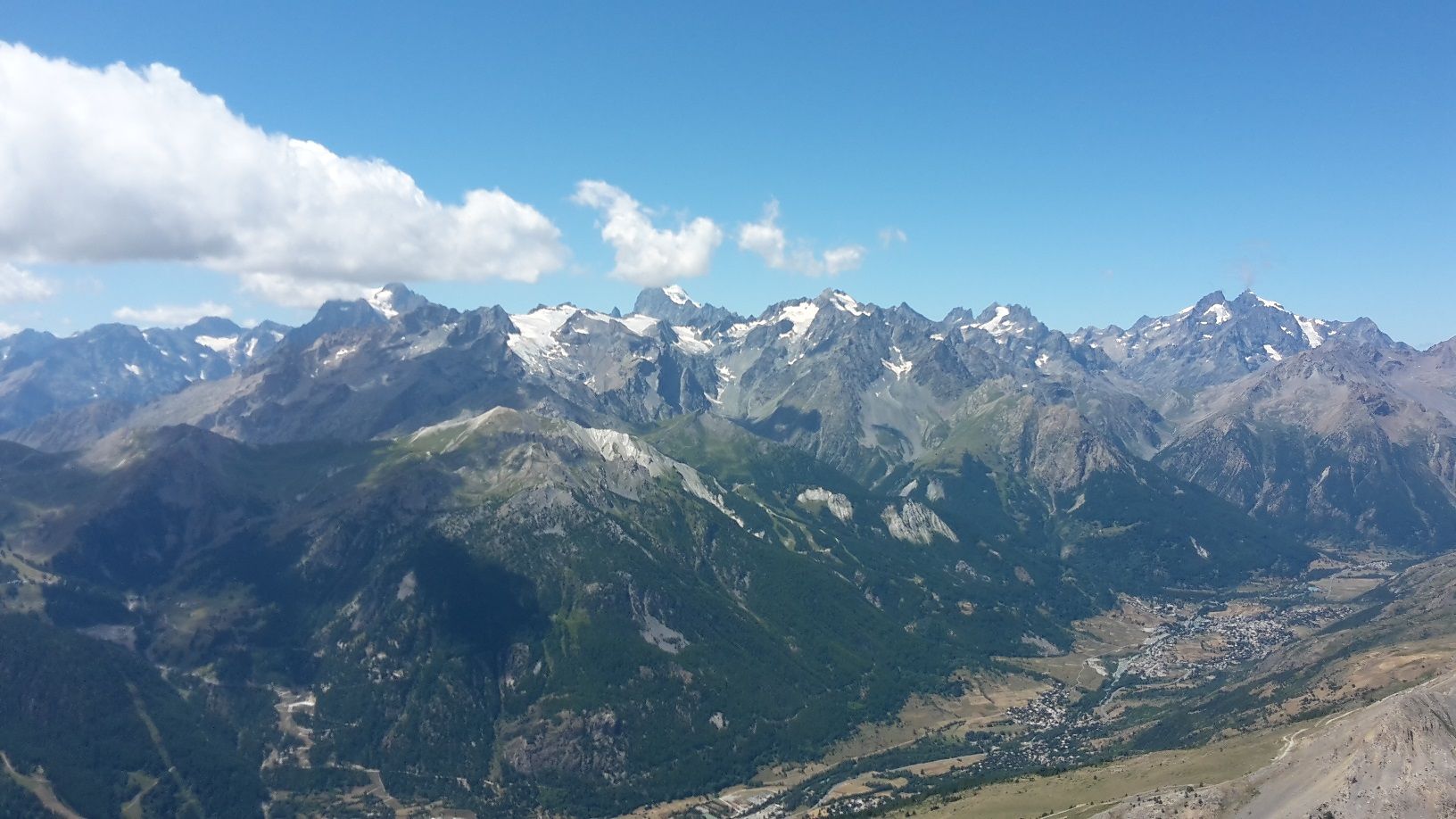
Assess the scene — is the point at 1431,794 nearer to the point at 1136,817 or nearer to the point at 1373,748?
the point at 1373,748

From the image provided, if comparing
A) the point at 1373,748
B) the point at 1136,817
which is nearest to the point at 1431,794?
the point at 1373,748

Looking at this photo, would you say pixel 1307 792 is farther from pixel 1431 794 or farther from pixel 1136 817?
pixel 1136 817

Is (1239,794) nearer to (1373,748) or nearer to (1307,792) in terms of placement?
(1307,792)

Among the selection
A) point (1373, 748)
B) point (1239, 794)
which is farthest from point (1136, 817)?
point (1373, 748)

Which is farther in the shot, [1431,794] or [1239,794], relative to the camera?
[1239,794]

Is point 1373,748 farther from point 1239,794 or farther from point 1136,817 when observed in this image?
point 1136,817

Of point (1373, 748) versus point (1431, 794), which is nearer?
point (1431, 794)
